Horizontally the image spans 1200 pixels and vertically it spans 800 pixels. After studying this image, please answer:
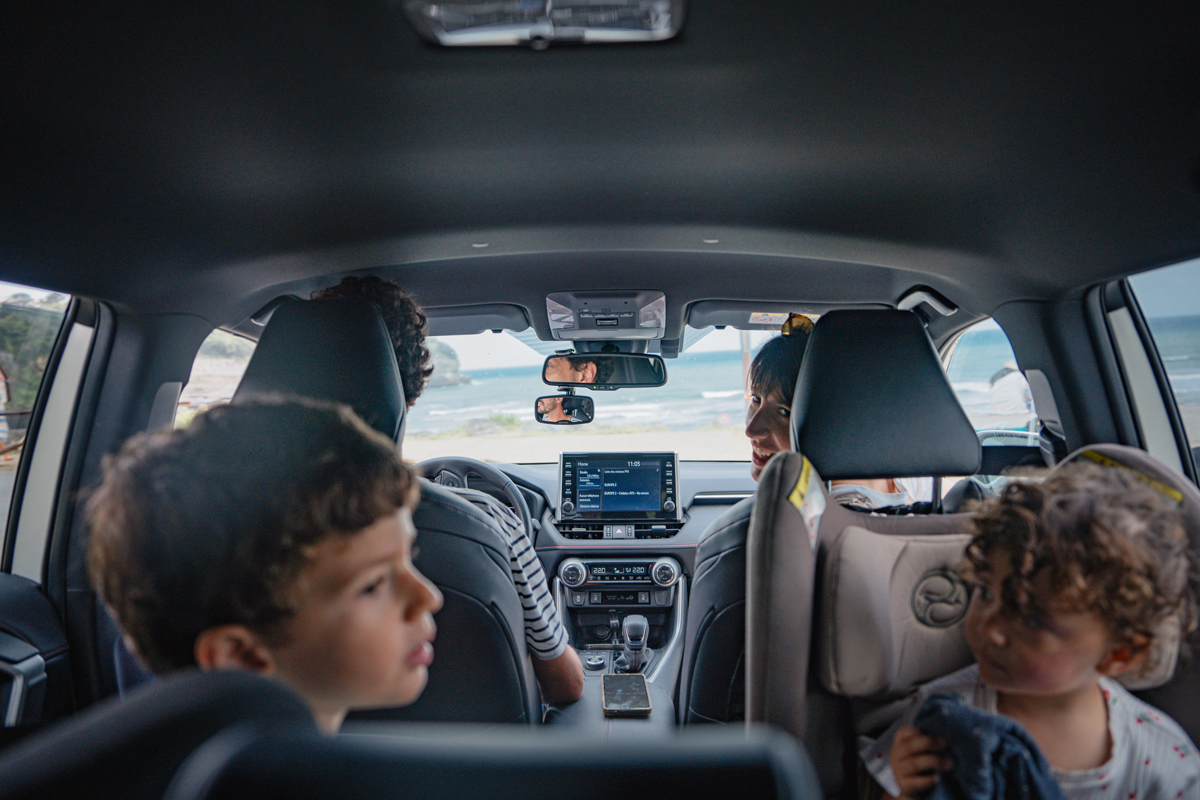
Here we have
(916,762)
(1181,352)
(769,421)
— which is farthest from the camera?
(769,421)

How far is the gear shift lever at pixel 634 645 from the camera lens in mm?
3947

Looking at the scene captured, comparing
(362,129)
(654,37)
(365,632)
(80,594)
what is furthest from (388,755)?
(80,594)

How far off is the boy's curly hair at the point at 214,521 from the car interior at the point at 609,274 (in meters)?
0.27

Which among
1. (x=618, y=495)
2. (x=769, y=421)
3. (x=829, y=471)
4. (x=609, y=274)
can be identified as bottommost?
(x=618, y=495)

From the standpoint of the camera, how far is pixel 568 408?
4.22 meters

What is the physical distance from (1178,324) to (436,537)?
2.52 meters

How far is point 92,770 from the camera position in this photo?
0.38 metres

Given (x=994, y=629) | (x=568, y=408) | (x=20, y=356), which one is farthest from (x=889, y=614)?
(x=20, y=356)

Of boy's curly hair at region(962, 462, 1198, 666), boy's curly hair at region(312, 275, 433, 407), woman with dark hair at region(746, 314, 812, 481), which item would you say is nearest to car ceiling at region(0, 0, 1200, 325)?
boy's curly hair at region(312, 275, 433, 407)

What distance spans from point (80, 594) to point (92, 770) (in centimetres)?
305

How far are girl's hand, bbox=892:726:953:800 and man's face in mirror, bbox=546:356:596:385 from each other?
2771 mm

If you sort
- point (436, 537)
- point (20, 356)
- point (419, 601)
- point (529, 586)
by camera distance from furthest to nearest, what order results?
point (20, 356)
point (529, 586)
point (436, 537)
point (419, 601)

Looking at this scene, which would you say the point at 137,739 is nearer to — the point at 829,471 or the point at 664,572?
the point at 829,471

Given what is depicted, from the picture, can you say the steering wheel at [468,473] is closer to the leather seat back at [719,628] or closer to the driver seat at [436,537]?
the leather seat back at [719,628]
